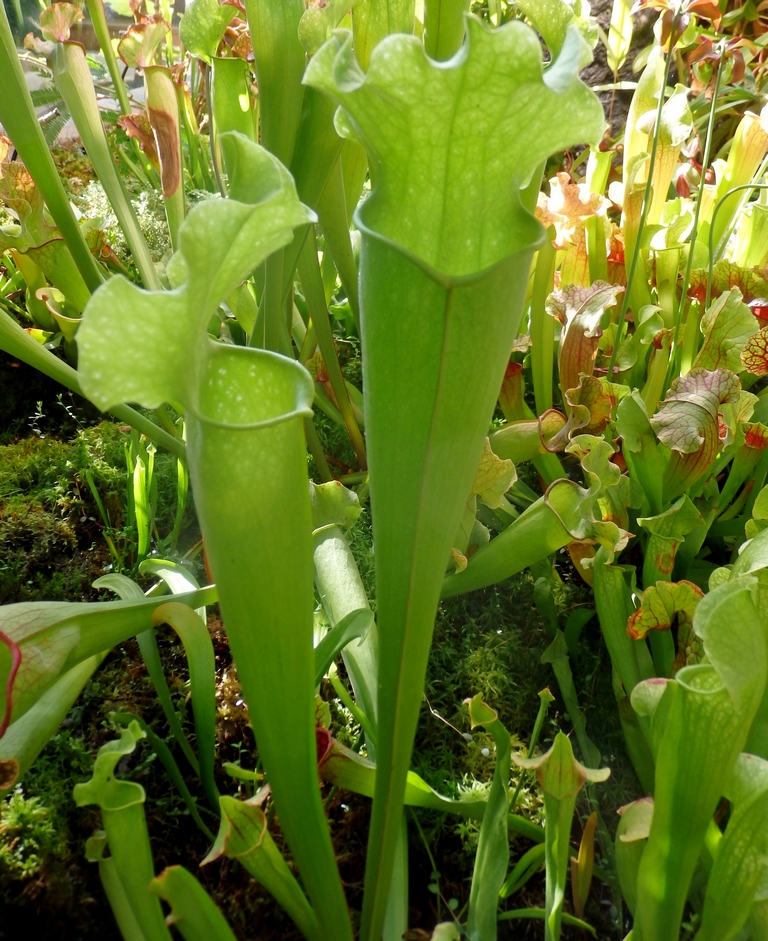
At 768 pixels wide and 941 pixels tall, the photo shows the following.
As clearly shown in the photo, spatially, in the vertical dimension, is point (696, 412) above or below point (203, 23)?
below

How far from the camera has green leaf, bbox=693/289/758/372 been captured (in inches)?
30.7

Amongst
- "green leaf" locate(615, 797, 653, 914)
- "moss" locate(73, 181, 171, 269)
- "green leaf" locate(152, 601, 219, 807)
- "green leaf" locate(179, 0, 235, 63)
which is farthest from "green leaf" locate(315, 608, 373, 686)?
"moss" locate(73, 181, 171, 269)

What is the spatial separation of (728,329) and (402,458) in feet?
1.97

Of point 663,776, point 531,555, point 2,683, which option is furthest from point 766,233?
point 2,683

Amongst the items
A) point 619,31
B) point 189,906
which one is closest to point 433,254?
point 189,906

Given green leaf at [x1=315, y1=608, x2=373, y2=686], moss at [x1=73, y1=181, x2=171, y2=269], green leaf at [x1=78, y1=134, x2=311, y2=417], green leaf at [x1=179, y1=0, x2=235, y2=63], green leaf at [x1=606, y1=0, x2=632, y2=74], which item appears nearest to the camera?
green leaf at [x1=78, y1=134, x2=311, y2=417]

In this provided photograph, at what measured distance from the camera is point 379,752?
17.5 inches

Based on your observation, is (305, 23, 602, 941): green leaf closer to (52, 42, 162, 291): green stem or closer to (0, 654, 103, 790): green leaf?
(0, 654, 103, 790): green leaf

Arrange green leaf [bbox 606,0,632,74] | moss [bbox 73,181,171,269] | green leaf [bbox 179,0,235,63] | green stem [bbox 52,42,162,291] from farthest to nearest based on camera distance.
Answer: moss [bbox 73,181,171,269] < green leaf [bbox 606,0,632,74] < green stem [bbox 52,42,162,291] < green leaf [bbox 179,0,235,63]

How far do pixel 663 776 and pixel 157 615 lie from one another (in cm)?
38

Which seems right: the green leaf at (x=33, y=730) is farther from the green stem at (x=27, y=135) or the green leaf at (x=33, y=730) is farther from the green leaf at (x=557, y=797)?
the green stem at (x=27, y=135)

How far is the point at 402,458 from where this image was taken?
35cm

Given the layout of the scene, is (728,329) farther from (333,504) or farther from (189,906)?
(189,906)

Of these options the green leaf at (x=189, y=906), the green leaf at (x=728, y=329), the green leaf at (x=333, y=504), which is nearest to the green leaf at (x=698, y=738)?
the green leaf at (x=189, y=906)
